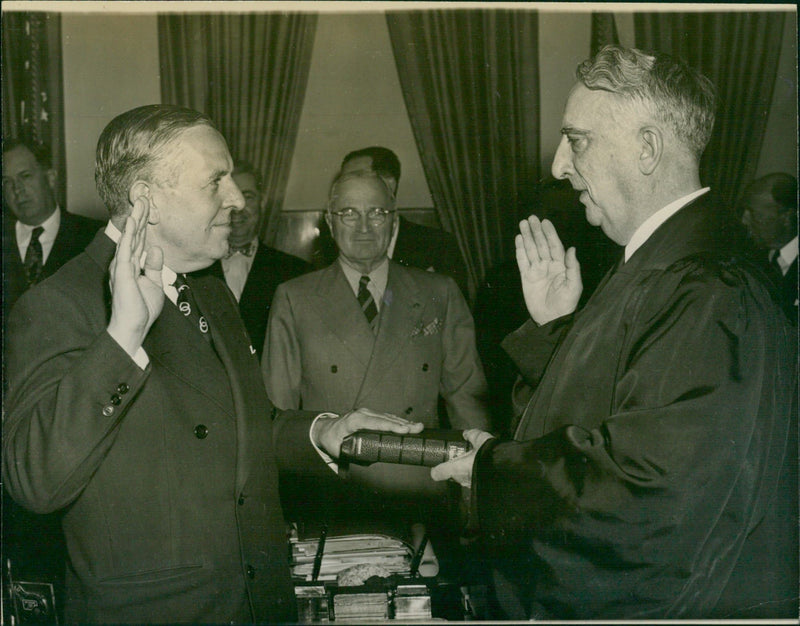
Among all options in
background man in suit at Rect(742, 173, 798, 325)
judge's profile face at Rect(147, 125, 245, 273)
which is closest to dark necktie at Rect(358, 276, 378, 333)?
judge's profile face at Rect(147, 125, 245, 273)

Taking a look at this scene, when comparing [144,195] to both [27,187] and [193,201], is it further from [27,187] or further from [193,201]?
[27,187]

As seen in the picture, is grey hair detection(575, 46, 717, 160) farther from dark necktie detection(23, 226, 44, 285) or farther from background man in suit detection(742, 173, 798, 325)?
dark necktie detection(23, 226, 44, 285)

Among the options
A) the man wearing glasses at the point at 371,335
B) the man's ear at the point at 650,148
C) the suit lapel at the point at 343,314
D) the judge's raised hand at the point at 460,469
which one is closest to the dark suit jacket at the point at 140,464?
the man wearing glasses at the point at 371,335

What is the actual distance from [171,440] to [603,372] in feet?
4.30

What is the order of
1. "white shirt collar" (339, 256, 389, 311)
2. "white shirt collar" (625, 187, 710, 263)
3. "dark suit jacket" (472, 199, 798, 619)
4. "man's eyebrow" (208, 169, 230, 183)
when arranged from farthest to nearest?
"white shirt collar" (339, 256, 389, 311), "man's eyebrow" (208, 169, 230, 183), "white shirt collar" (625, 187, 710, 263), "dark suit jacket" (472, 199, 798, 619)

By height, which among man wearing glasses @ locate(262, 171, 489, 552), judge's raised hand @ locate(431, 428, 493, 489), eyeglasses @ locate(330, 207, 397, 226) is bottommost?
judge's raised hand @ locate(431, 428, 493, 489)

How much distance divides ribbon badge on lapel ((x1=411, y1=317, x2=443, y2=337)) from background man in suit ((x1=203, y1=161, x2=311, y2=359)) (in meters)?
0.46

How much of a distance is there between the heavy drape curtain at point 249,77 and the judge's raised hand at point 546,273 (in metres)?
0.95

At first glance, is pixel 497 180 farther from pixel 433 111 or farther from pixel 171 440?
pixel 171 440

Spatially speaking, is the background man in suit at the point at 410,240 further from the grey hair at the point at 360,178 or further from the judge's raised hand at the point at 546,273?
the judge's raised hand at the point at 546,273

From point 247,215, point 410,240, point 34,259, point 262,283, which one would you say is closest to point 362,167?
point 410,240

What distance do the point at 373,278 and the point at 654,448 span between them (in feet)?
3.82

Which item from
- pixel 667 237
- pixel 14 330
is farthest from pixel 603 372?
pixel 14 330

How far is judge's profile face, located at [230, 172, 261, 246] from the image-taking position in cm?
283
